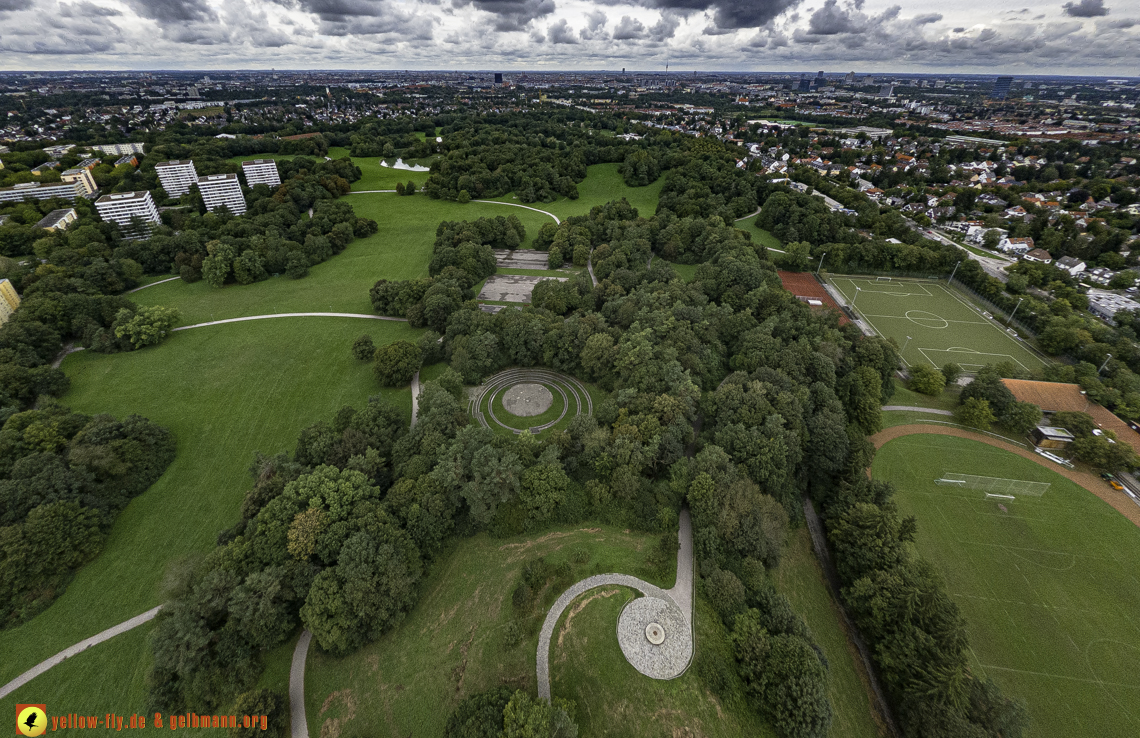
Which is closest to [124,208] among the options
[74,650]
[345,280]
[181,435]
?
[345,280]

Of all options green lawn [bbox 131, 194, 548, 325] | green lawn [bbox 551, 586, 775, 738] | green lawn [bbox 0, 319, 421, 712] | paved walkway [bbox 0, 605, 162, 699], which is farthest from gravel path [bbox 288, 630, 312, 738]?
green lawn [bbox 131, 194, 548, 325]

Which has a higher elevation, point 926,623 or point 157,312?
point 157,312

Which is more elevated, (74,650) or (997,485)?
(74,650)

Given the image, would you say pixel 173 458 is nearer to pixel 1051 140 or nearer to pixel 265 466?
pixel 265 466

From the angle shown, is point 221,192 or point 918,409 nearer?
point 918,409

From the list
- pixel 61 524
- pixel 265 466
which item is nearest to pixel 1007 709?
pixel 265 466

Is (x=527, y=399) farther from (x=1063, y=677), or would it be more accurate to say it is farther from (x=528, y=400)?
(x=1063, y=677)

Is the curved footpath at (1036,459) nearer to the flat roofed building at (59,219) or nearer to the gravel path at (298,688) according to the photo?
the gravel path at (298,688)
